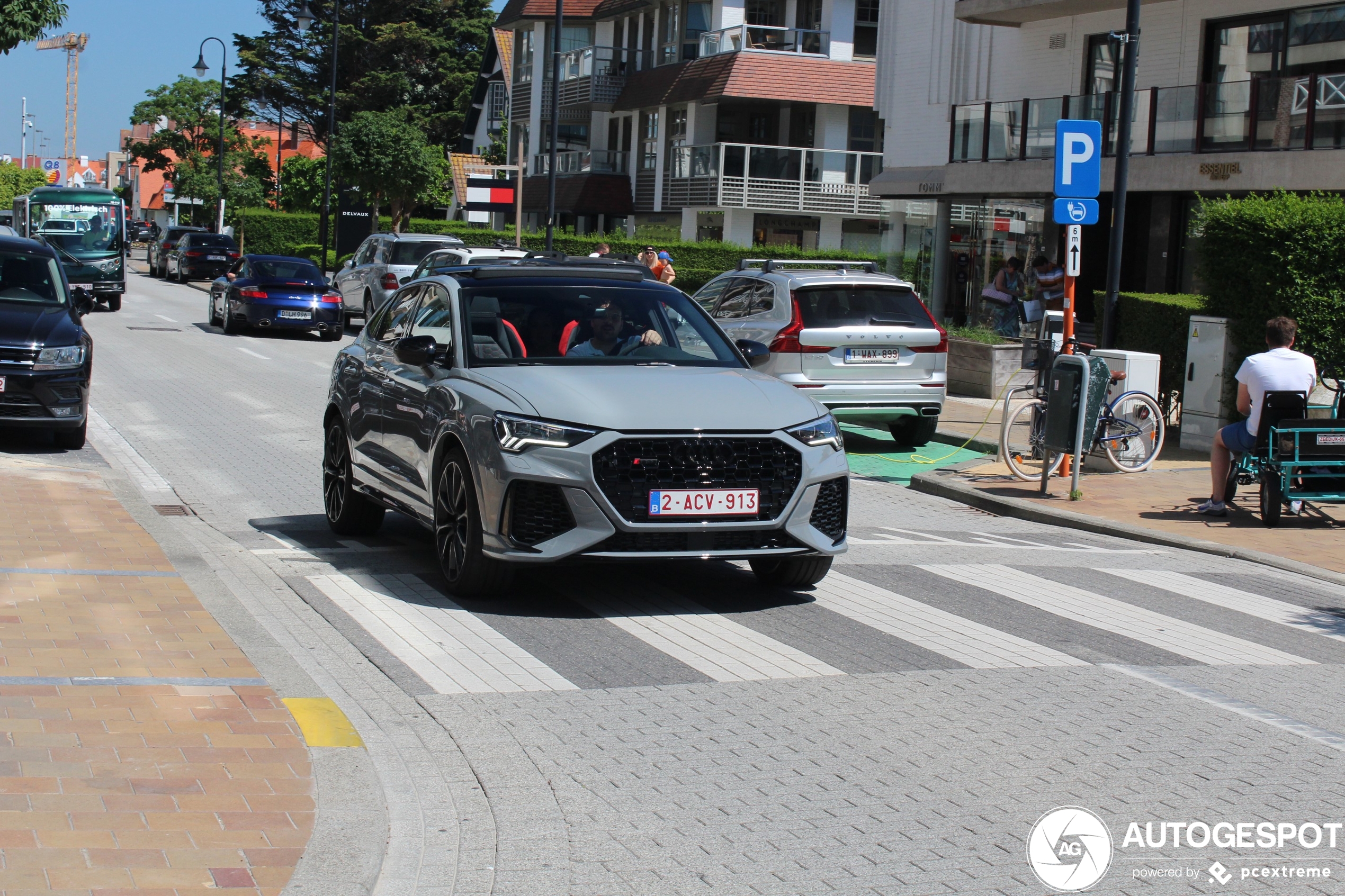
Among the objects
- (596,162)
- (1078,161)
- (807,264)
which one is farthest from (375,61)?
(1078,161)

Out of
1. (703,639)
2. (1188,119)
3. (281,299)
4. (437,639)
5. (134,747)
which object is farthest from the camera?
(281,299)

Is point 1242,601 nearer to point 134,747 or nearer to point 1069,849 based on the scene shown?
point 1069,849

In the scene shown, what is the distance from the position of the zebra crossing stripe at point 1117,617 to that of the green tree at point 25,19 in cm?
1730

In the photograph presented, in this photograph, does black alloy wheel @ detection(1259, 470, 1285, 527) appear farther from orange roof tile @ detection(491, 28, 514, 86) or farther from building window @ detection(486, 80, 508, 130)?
building window @ detection(486, 80, 508, 130)

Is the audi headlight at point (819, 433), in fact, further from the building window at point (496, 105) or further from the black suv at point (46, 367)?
the building window at point (496, 105)

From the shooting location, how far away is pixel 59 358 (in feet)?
44.1

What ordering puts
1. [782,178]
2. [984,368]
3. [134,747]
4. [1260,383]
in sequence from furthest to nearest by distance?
[782,178] → [984,368] → [1260,383] → [134,747]

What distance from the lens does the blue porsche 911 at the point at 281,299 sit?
29.6 m

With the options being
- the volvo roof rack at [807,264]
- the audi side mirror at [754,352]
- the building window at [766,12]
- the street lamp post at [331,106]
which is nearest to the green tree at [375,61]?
the street lamp post at [331,106]

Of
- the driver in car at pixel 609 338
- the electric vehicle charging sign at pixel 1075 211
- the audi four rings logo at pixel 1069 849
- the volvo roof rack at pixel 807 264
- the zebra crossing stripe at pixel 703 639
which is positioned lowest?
the zebra crossing stripe at pixel 703 639

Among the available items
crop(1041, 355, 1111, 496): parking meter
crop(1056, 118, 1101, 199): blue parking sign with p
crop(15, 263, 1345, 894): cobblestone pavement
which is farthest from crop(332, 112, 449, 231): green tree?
crop(15, 263, 1345, 894): cobblestone pavement

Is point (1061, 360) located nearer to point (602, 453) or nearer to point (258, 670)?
point (602, 453)

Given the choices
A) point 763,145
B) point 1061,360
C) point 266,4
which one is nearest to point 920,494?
point 1061,360

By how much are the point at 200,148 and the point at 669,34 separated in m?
53.5
